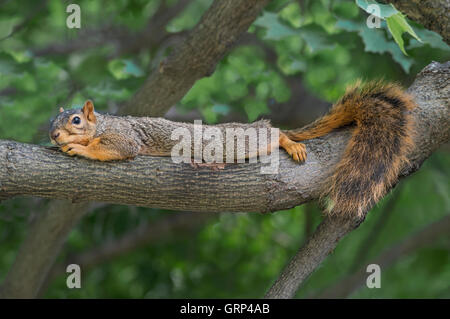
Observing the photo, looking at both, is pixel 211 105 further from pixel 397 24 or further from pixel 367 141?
pixel 397 24

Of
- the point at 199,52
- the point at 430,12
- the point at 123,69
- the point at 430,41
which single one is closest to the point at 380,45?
the point at 430,41

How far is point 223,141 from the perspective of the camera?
8.08 feet

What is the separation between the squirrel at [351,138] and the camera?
7.39ft

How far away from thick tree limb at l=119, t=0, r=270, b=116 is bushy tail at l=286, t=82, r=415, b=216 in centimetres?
59

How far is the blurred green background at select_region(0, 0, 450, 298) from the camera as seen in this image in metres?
3.34

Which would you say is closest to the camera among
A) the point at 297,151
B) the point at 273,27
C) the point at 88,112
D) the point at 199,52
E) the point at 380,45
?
the point at 297,151

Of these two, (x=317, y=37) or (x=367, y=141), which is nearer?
(x=367, y=141)

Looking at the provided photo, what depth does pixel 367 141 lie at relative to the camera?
236 cm

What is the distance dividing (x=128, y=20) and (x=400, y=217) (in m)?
2.61

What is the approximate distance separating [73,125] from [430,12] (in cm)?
153

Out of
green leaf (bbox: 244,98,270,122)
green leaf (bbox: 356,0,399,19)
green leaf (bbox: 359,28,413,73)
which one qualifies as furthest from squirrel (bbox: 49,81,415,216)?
green leaf (bbox: 244,98,270,122)

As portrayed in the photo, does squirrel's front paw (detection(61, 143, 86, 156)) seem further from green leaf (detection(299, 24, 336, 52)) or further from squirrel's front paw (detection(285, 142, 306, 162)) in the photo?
green leaf (detection(299, 24, 336, 52))
